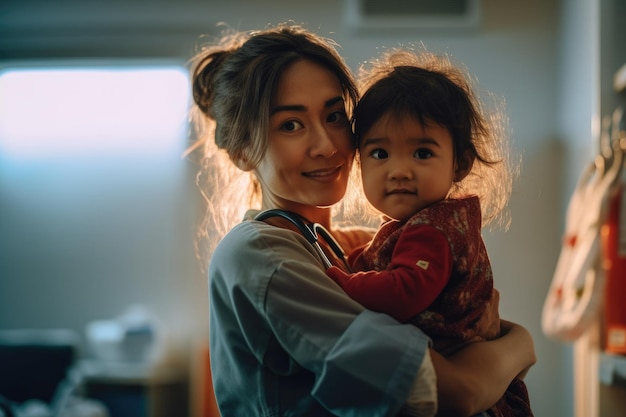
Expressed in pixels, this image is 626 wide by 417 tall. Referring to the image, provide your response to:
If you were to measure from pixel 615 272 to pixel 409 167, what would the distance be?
132 cm

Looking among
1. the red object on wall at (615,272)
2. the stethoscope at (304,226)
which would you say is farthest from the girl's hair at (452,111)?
the red object on wall at (615,272)

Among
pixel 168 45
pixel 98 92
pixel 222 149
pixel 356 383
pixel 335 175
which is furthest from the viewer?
pixel 98 92

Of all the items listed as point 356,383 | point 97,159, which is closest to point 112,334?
point 97,159

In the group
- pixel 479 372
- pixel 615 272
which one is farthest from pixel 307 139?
pixel 615 272

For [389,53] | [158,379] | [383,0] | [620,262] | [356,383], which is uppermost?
[383,0]

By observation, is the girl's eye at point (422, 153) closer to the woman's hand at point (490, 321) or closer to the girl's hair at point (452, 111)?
the girl's hair at point (452, 111)

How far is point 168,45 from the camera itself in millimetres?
3826

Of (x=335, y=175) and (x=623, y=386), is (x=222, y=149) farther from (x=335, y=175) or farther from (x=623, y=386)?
(x=623, y=386)

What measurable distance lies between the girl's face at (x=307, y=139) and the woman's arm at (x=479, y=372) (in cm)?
33

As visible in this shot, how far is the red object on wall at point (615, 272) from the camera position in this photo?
83.4 inches

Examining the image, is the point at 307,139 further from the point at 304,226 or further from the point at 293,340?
the point at 293,340

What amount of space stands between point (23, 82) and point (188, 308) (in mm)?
1577

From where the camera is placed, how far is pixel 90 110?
4141 millimetres

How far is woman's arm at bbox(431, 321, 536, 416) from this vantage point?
2.97ft
